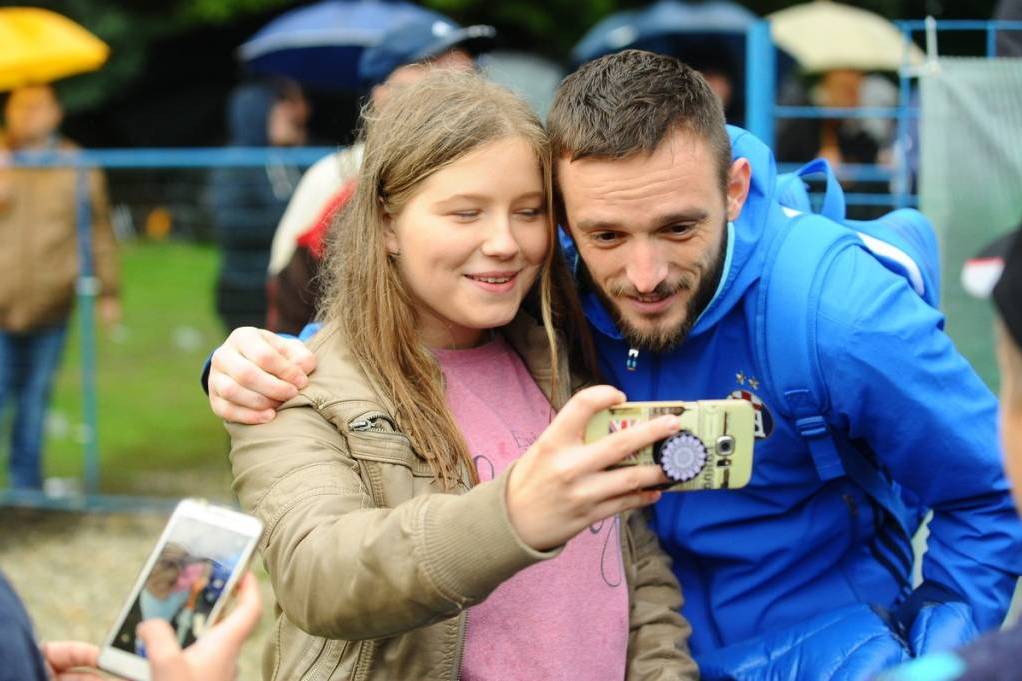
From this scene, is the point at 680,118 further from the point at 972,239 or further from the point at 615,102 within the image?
the point at 972,239

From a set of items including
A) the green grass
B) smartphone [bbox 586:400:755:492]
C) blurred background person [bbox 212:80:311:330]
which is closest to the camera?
smartphone [bbox 586:400:755:492]

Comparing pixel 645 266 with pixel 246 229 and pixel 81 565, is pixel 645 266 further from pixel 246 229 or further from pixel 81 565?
pixel 81 565

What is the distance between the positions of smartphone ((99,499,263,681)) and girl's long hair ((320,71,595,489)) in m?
0.47

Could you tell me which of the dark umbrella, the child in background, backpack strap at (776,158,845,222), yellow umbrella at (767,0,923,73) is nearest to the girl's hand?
the child in background

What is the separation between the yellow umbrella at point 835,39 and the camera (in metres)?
11.0

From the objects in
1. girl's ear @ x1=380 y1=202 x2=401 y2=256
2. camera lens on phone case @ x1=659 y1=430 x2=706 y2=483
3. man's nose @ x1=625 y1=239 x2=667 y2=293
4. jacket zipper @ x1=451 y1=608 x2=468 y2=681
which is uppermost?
girl's ear @ x1=380 y1=202 x2=401 y2=256

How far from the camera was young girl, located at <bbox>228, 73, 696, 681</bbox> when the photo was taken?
6.70ft

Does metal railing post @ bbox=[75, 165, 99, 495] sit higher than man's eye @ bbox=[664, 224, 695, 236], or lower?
lower

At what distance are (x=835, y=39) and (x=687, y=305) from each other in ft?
31.2

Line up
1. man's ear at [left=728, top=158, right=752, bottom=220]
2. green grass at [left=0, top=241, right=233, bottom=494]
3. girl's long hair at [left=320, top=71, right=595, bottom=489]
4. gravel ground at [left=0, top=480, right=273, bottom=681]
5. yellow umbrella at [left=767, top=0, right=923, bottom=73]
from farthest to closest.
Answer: yellow umbrella at [left=767, top=0, right=923, bottom=73]
green grass at [left=0, top=241, right=233, bottom=494]
gravel ground at [left=0, top=480, right=273, bottom=681]
man's ear at [left=728, top=158, right=752, bottom=220]
girl's long hair at [left=320, top=71, right=595, bottom=489]

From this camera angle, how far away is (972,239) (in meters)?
4.23

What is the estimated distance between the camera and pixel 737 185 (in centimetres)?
272

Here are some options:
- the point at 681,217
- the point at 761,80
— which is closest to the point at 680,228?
the point at 681,217

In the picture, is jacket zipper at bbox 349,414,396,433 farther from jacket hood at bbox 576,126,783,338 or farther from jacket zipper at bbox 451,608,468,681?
jacket hood at bbox 576,126,783,338
